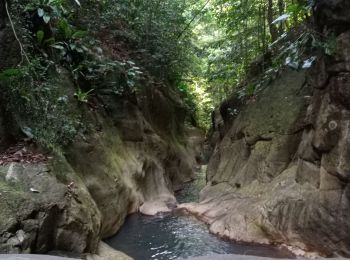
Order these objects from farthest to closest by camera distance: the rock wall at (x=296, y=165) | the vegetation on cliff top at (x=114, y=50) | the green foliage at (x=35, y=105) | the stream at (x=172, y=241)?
the stream at (x=172, y=241), the vegetation on cliff top at (x=114, y=50), the rock wall at (x=296, y=165), the green foliage at (x=35, y=105)

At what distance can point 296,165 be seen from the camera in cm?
979

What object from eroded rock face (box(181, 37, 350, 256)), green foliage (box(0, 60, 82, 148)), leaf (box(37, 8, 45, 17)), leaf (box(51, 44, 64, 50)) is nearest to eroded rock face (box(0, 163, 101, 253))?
green foliage (box(0, 60, 82, 148))

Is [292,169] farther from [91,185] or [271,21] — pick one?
[271,21]

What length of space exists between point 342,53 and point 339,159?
215 centimetres

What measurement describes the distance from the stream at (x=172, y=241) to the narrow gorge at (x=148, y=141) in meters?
0.05

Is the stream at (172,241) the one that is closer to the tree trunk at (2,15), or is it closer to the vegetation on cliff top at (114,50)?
the vegetation on cliff top at (114,50)

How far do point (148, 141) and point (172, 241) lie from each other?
20.3 ft

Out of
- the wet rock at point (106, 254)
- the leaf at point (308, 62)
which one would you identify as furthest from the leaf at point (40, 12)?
the leaf at point (308, 62)

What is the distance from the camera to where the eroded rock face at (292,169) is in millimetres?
7438

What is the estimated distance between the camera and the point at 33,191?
244 inches

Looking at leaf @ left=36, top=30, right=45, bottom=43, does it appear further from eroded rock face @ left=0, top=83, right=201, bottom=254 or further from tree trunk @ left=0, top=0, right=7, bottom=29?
eroded rock face @ left=0, top=83, right=201, bottom=254

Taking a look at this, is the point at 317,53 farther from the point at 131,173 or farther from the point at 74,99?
the point at 131,173

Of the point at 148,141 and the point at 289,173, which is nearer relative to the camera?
the point at 289,173

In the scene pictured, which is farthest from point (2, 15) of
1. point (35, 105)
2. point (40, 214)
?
point (40, 214)
